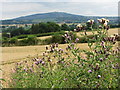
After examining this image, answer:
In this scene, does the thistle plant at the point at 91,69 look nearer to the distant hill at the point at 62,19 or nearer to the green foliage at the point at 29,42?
the distant hill at the point at 62,19

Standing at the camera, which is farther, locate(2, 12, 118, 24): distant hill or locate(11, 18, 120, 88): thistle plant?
locate(2, 12, 118, 24): distant hill

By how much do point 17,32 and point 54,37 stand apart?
11159mm

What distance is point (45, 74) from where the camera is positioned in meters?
3.62

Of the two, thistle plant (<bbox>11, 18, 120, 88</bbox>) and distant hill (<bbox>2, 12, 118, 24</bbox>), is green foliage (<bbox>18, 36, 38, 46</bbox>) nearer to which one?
distant hill (<bbox>2, 12, 118, 24</bbox>)

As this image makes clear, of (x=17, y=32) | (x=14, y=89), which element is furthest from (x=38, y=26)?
(x=14, y=89)

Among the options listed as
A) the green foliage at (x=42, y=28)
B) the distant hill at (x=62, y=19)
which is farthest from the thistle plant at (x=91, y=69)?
the green foliage at (x=42, y=28)

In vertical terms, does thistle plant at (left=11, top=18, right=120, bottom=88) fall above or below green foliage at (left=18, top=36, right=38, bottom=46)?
above

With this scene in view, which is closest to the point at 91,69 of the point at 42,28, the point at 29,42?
the point at 29,42

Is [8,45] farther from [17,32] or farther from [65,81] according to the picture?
[65,81]

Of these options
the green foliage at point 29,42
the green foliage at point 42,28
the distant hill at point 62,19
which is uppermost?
the distant hill at point 62,19

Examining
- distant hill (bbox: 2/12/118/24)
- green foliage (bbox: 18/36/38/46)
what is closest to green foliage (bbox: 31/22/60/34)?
distant hill (bbox: 2/12/118/24)

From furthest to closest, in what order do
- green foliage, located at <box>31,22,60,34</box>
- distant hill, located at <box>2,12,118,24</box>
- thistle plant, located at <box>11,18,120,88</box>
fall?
green foliage, located at <box>31,22,60,34</box> < distant hill, located at <box>2,12,118,24</box> < thistle plant, located at <box>11,18,120,88</box>

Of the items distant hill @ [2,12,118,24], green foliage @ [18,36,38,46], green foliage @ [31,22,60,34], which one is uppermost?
distant hill @ [2,12,118,24]

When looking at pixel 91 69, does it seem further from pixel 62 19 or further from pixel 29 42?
pixel 29 42
